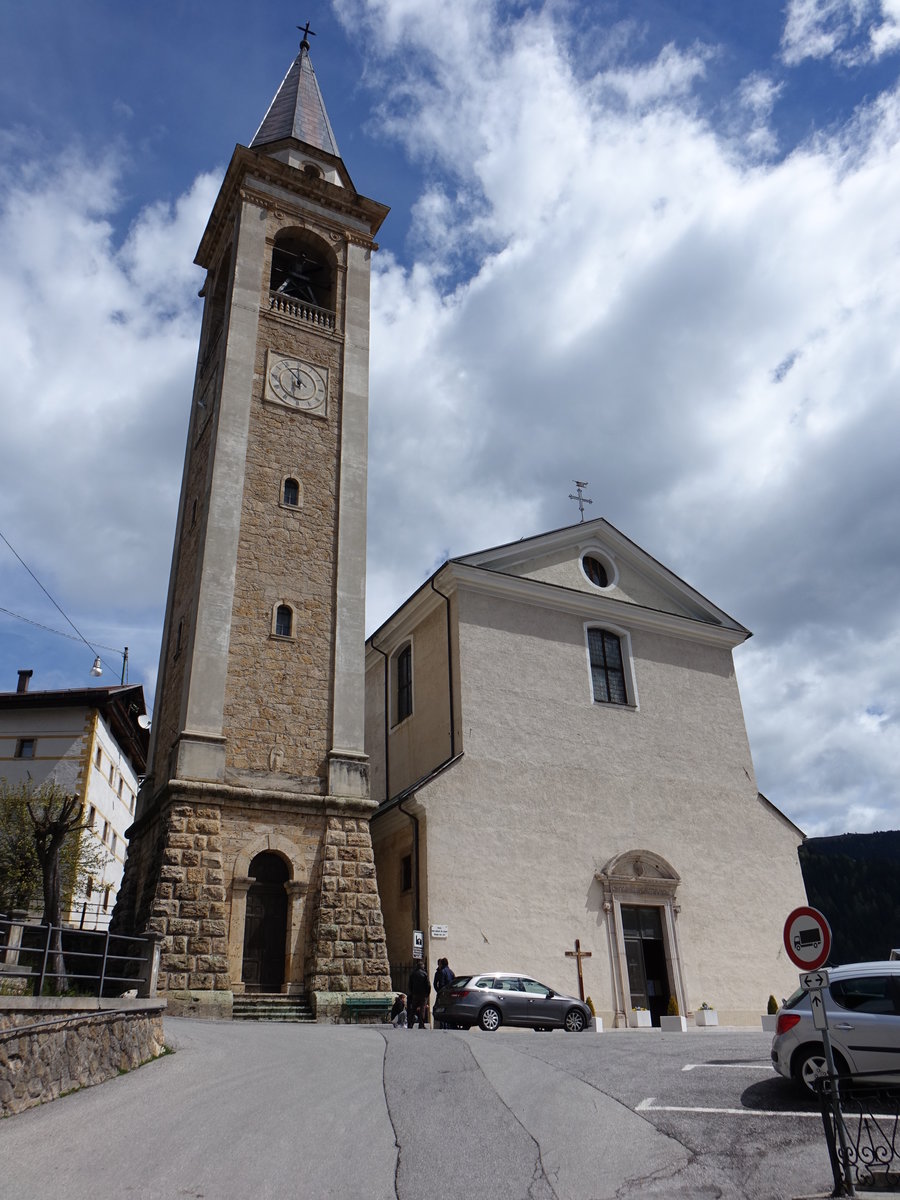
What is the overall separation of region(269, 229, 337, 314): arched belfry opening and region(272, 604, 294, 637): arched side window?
9870 millimetres

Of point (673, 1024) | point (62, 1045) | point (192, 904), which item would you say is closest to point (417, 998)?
point (192, 904)

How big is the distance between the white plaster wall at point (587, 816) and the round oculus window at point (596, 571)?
193cm

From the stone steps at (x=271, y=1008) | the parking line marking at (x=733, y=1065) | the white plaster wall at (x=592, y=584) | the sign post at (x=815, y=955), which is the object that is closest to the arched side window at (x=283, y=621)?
the white plaster wall at (x=592, y=584)

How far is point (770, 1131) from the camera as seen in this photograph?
26.4 feet

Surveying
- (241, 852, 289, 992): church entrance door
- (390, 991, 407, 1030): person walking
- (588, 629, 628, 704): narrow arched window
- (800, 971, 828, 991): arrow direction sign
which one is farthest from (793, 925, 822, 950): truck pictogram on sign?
(588, 629, 628, 704): narrow arched window

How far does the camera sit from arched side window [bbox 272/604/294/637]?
2139cm

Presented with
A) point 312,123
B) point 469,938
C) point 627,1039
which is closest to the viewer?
point 627,1039

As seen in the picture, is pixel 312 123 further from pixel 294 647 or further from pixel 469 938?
pixel 469 938

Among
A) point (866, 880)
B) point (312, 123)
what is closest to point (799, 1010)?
point (312, 123)

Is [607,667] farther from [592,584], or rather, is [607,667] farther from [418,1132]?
[418,1132]

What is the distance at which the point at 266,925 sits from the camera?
61.4ft

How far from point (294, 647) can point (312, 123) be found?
65.0 ft

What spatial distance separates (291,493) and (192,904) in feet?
33.1

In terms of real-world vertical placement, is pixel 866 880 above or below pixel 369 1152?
above
